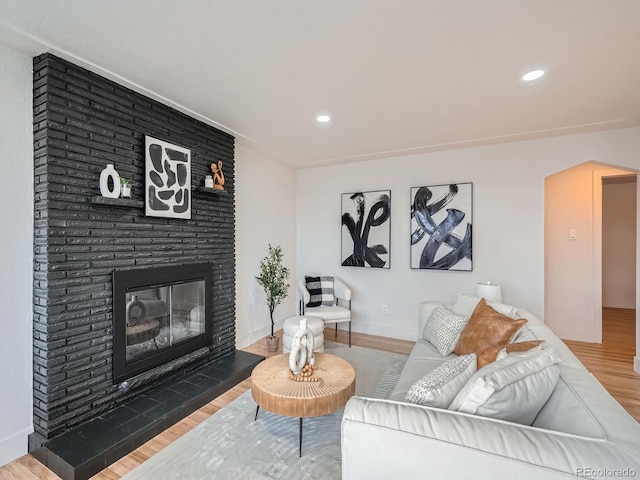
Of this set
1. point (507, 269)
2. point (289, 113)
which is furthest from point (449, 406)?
point (507, 269)

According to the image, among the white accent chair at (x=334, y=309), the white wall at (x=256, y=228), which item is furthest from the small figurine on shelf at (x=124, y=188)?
the white accent chair at (x=334, y=309)

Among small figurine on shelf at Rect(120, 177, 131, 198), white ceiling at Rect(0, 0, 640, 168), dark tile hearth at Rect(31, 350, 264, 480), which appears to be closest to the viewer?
white ceiling at Rect(0, 0, 640, 168)

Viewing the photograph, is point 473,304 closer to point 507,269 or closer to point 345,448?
point 507,269

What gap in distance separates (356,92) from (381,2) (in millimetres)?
901

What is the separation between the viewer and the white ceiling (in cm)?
150

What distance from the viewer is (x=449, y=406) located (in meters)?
1.21

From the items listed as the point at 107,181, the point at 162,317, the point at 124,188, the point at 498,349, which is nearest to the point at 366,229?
the point at 498,349

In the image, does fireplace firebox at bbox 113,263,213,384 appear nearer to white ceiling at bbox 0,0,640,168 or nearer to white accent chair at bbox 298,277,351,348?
white accent chair at bbox 298,277,351,348

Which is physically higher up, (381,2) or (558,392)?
(381,2)

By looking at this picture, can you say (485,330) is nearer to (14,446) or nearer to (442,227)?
(442,227)

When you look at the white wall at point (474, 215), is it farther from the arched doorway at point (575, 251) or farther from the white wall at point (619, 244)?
the white wall at point (619, 244)

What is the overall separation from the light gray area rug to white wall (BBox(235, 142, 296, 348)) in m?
1.38

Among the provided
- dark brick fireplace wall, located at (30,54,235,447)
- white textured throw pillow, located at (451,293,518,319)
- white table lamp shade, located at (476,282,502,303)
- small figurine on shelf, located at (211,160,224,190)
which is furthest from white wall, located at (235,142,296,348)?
white table lamp shade, located at (476,282,502,303)

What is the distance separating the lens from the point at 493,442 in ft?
3.02
